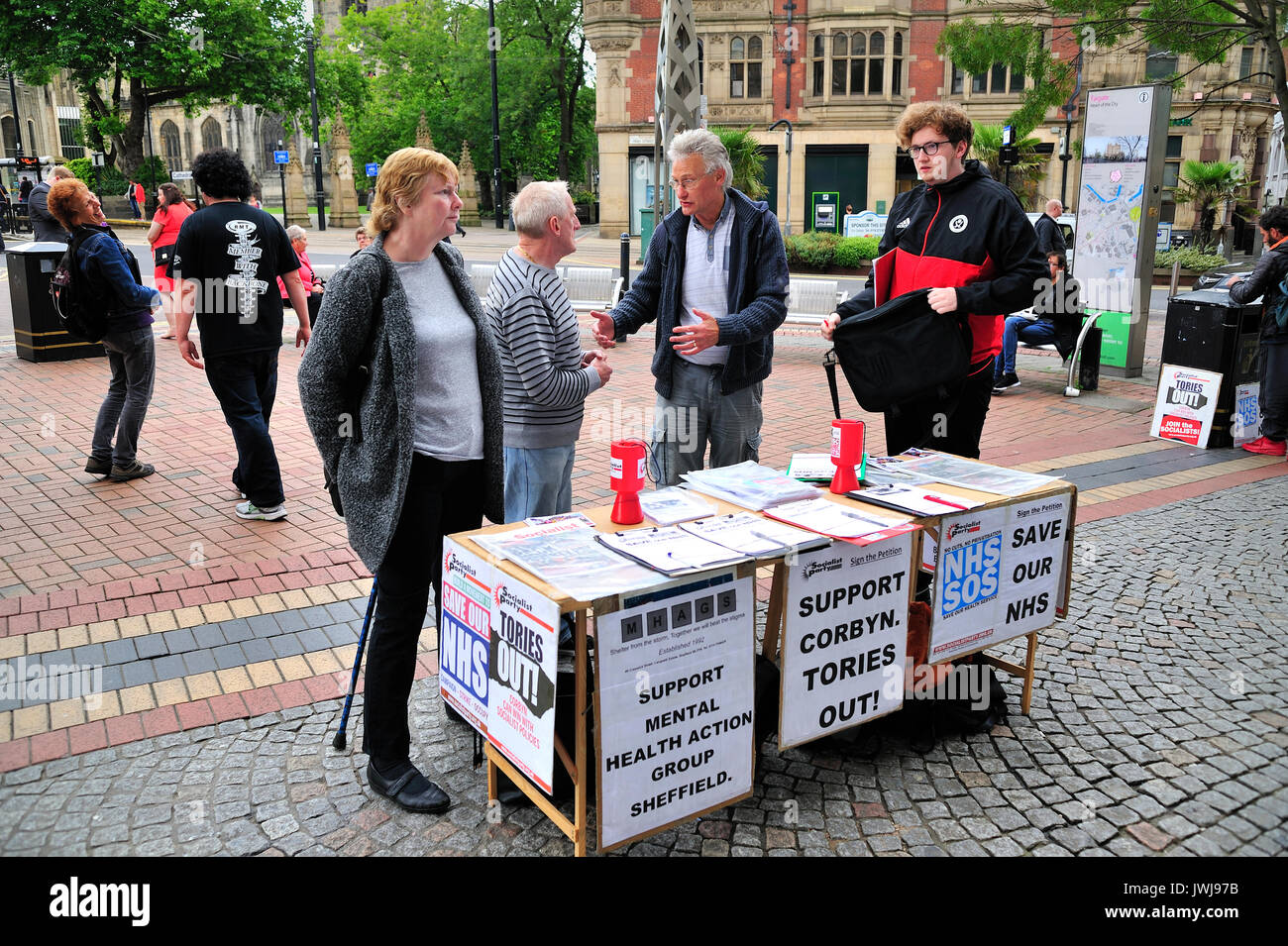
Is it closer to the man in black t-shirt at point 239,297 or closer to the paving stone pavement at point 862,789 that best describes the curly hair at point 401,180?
the paving stone pavement at point 862,789

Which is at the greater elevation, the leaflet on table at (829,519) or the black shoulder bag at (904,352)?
the black shoulder bag at (904,352)

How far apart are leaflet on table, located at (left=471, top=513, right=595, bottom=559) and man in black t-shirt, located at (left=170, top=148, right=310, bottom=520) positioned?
132 inches

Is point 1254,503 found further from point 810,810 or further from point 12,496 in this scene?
point 12,496

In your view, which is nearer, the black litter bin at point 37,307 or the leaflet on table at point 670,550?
the leaflet on table at point 670,550

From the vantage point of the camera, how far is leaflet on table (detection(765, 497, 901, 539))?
3168 millimetres

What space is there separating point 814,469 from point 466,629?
1489mm

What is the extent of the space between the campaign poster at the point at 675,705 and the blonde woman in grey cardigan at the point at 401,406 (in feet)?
2.48

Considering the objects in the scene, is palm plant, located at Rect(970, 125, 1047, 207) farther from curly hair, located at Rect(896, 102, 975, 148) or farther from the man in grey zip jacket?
the man in grey zip jacket

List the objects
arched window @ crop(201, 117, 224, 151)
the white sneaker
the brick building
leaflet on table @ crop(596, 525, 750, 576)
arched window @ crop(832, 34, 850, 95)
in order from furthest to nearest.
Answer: arched window @ crop(201, 117, 224, 151) → arched window @ crop(832, 34, 850, 95) → the brick building → the white sneaker → leaflet on table @ crop(596, 525, 750, 576)

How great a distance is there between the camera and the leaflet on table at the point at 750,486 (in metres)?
3.49

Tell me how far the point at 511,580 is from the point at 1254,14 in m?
12.1

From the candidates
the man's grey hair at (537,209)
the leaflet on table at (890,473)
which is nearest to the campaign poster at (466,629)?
the man's grey hair at (537,209)

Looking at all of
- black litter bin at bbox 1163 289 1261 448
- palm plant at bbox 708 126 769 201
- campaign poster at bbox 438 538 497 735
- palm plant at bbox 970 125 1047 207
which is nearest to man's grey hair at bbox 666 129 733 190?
campaign poster at bbox 438 538 497 735
